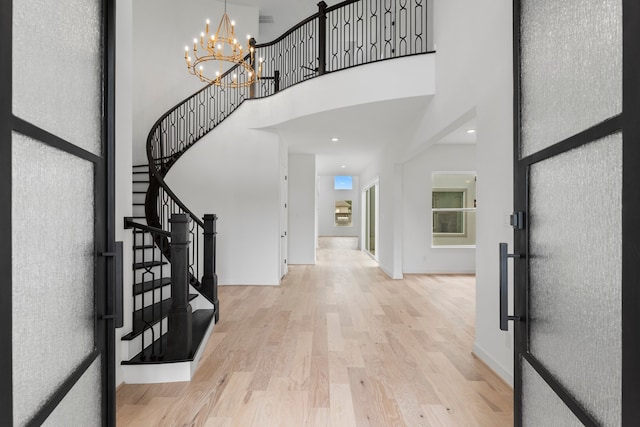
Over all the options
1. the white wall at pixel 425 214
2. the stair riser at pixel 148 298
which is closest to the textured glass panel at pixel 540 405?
the stair riser at pixel 148 298

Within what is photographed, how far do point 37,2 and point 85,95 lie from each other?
0.35 m

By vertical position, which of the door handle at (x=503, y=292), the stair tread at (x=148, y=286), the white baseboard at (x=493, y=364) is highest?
the door handle at (x=503, y=292)

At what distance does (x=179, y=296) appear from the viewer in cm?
272

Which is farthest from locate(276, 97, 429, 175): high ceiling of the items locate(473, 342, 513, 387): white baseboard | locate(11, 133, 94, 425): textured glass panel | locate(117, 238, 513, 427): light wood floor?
locate(11, 133, 94, 425): textured glass panel

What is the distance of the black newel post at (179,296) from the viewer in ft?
8.80

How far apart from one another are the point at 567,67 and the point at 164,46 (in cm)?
804

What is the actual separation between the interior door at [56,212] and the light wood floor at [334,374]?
104 cm

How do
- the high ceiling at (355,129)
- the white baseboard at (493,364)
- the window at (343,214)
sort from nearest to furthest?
the white baseboard at (493,364) → the high ceiling at (355,129) → the window at (343,214)

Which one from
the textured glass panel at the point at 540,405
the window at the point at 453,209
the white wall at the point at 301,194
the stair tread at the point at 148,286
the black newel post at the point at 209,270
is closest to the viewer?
the textured glass panel at the point at 540,405

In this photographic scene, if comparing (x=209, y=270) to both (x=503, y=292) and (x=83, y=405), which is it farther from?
(x=503, y=292)

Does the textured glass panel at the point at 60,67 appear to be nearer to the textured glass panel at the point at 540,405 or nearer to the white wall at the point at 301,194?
the textured glass panel at the point at 540,405

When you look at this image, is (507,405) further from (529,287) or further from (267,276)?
(267,276)

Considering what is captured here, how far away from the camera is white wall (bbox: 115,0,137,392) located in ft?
8.55

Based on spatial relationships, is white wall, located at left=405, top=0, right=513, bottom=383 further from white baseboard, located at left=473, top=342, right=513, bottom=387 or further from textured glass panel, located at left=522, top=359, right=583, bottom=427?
textured glass panel, located at left=522, top=359, right=583, bottom=427
